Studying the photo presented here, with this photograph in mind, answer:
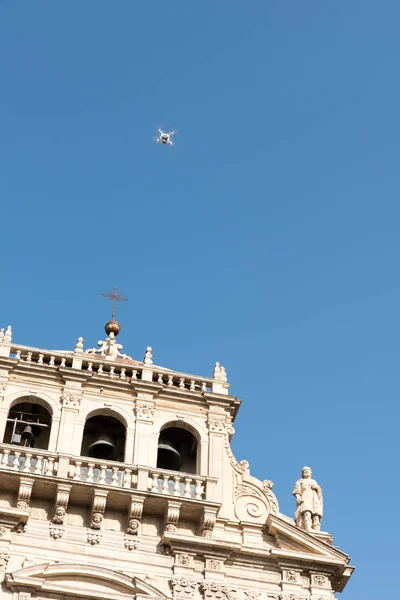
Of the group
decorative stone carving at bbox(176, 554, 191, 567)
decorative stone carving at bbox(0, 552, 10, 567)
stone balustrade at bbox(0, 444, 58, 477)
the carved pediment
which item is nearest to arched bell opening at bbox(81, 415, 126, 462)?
stone balustrade at bbox(0, 444, 58, 477)

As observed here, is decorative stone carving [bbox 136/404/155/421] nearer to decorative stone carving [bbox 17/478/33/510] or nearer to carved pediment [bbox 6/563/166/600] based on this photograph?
decorative stone carving [bbox 17/478/33/510]

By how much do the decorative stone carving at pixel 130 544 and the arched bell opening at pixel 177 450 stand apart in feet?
10.7

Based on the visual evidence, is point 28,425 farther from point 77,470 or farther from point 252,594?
point 252,594

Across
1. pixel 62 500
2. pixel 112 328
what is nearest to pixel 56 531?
pixel 62 500

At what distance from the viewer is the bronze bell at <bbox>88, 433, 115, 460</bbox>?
102ft

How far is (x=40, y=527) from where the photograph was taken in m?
28.2

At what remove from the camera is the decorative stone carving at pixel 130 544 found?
28.3m

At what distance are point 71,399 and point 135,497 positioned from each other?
3552mm

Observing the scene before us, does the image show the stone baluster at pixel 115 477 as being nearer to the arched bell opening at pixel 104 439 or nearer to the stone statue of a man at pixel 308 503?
the arched bell opening at pixel 104 439

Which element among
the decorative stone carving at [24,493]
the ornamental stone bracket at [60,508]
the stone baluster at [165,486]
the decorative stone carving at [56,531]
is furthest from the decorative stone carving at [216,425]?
the decorative stone carving at [24,493]

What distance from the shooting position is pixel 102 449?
31297 millimetres

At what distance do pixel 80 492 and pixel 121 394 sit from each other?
11.8ft

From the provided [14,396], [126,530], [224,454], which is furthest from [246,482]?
[14,396]

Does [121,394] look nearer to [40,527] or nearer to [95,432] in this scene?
[95,432]
